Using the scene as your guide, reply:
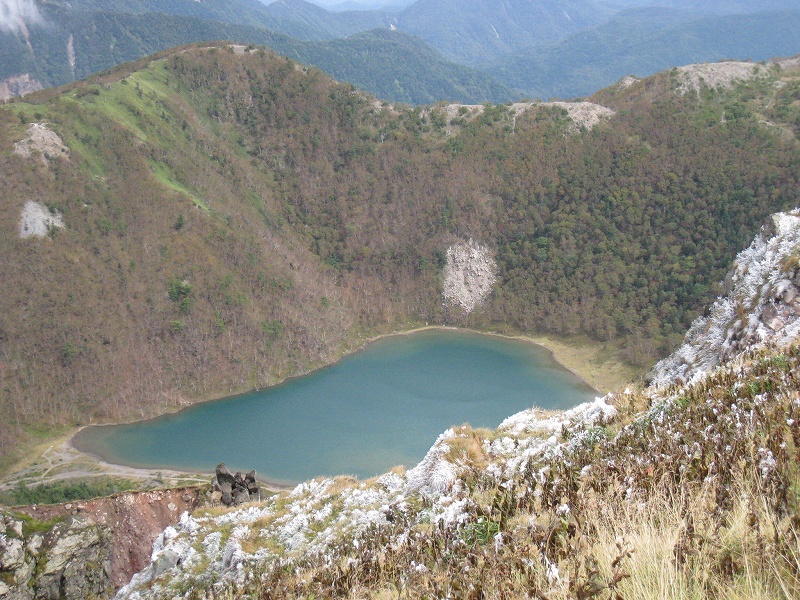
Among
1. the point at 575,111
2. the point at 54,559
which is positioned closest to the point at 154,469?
the point at 54,559

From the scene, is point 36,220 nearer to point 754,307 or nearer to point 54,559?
point 54,559

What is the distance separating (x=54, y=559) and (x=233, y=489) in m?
6.92

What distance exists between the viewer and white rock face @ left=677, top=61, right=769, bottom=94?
260ft

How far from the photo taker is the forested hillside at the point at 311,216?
5681cm

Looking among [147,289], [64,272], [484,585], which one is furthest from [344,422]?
[484,585]

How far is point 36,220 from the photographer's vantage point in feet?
188

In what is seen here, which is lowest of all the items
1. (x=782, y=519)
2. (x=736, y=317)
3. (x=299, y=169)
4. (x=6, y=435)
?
(x=6, y=435)

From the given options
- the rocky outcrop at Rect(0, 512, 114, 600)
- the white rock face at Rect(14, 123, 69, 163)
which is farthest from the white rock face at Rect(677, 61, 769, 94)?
the rocky outcrop at Rect(0, 512, 114, 600)

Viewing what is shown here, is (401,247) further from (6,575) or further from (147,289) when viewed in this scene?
(6,575)

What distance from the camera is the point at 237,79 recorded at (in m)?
87.8

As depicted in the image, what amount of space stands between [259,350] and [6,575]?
4119cm

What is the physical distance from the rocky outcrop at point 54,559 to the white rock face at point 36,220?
135ft

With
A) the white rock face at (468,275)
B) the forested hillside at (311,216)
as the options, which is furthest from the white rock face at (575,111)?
the white rock face at (468,275)

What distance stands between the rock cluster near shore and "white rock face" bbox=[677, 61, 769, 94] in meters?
78.0
